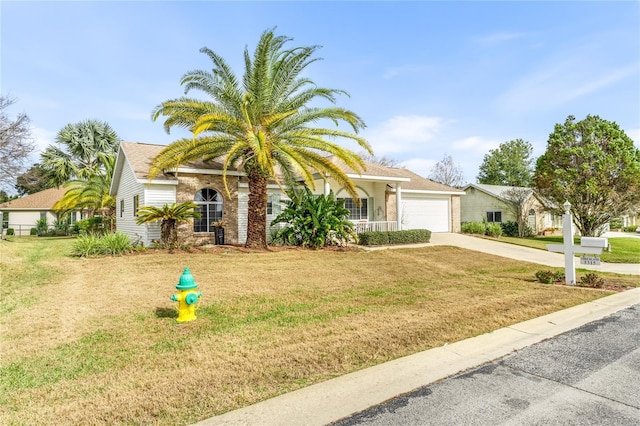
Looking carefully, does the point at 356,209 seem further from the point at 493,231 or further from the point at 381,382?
the point at 381,382

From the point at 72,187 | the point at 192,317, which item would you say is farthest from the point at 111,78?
the point at 72,187

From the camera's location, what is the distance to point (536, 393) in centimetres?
329

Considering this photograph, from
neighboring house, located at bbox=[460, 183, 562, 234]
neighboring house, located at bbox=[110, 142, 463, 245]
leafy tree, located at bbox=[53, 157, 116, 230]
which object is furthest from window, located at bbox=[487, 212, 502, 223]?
leafy tree, located at bbox=[53, 157, 116, 230]

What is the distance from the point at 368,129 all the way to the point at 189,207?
8.20 m

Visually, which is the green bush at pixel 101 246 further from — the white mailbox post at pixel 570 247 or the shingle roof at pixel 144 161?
the white mailbox post at pixel 570 247

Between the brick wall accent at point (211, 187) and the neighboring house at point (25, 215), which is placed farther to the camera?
the neighboring house at point (25, 215)

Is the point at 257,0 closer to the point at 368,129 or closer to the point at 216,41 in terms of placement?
the point at 216,41

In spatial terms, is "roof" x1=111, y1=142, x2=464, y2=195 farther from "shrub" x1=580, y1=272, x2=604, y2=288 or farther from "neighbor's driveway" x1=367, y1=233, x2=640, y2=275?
"shrub" x1=580, y1=272, x2=604, y2=288

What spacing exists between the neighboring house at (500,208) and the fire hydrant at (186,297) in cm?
2613

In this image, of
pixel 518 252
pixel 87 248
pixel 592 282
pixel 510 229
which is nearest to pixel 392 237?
pixel 518 252

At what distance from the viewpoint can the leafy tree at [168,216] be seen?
42.9 feet

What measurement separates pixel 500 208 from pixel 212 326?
2748 cm

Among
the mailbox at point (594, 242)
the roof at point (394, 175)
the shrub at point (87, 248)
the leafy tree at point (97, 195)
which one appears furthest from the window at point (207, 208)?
the mailbox at point (594, 242)

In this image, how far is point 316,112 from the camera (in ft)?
45.6
